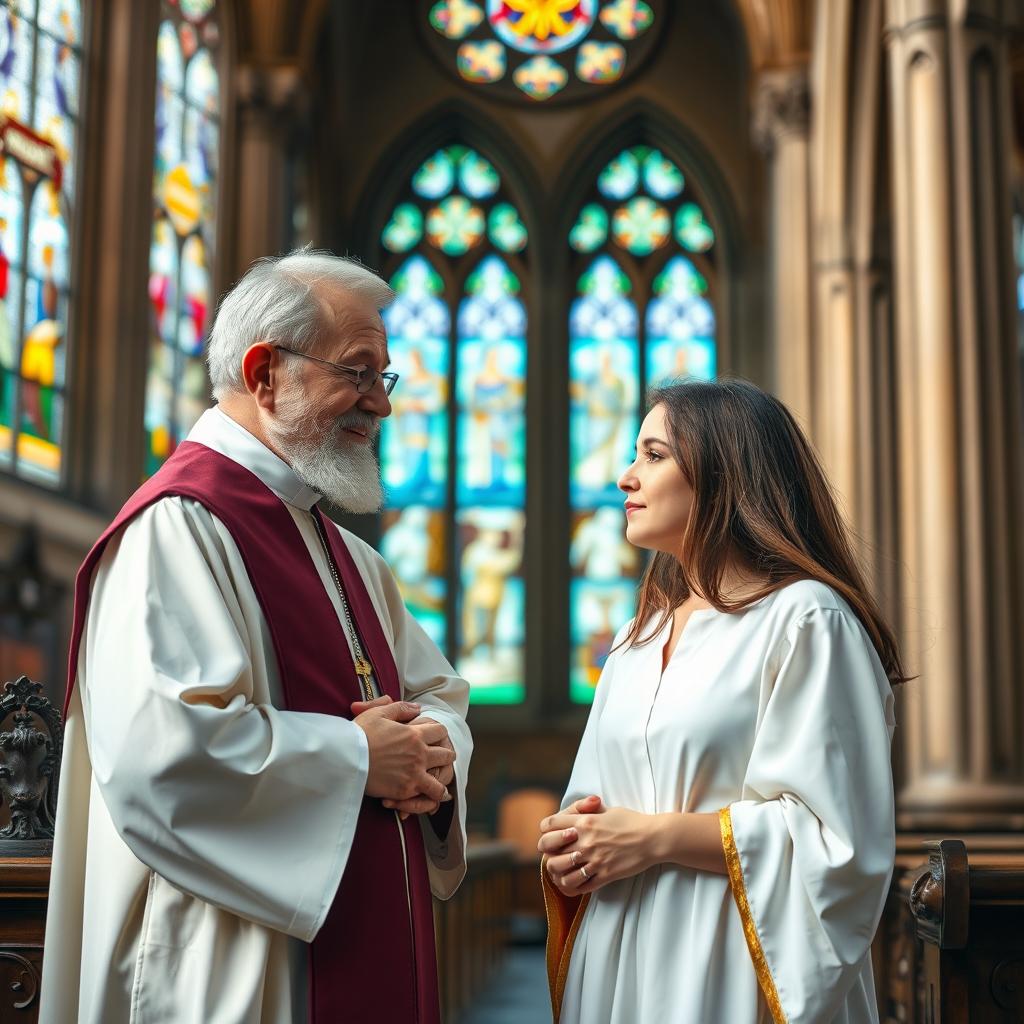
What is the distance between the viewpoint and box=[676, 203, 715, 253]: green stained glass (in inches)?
585

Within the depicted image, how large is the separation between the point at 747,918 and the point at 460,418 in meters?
12.6

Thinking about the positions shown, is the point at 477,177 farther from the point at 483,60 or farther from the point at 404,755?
the point at 404,755

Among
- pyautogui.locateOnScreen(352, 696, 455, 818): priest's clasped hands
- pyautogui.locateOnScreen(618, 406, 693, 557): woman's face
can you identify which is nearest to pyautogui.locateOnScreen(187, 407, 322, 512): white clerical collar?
pyautogui.locateOnScreen(352, 696, 455, 818): priest's clasped hands

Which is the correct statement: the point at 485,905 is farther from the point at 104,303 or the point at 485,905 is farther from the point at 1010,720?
the point at 104,303

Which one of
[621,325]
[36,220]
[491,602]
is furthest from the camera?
[621,325]

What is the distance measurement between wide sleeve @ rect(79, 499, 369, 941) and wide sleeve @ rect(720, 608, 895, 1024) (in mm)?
563

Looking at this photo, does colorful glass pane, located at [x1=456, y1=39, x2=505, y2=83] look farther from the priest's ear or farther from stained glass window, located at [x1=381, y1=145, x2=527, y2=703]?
the priest's ear

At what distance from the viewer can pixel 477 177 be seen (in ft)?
49.8

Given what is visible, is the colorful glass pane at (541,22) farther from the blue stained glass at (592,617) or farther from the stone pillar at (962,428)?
the stone pillar at (962,428)

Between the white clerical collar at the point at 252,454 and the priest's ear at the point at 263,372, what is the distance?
6 cm

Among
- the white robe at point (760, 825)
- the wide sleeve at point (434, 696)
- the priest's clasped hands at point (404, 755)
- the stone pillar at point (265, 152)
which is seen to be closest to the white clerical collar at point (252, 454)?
the wide sleeve at point (434, 696)

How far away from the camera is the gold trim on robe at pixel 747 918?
2.11m

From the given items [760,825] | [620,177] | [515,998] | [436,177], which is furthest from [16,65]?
[760,825]

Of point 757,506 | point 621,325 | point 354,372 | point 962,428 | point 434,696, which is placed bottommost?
point 434,696
